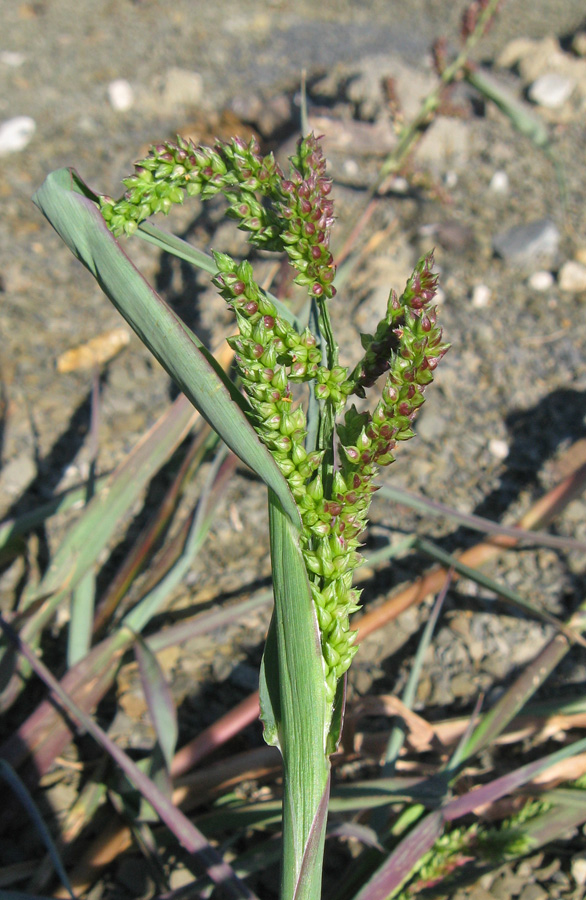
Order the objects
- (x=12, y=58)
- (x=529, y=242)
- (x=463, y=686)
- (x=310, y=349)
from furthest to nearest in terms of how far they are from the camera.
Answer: (x=12, y=58) < (x=529, y=242) < (x=463, y=686) < (x=310, y=349)

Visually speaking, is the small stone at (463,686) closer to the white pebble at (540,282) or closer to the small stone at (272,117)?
the white pebble at (540,282)

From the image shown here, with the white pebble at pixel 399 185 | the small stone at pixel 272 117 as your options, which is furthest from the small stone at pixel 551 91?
the small stone at pixel 272 117

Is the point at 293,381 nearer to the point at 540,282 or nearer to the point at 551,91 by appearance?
the point at 540,282

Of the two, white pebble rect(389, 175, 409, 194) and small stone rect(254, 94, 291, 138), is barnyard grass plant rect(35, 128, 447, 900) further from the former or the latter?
small stone rect(254, 94, 291, 138)

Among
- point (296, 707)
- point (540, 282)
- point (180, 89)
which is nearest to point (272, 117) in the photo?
point (180, 89)

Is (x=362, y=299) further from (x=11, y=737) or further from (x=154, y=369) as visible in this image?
(x=11, y=737)

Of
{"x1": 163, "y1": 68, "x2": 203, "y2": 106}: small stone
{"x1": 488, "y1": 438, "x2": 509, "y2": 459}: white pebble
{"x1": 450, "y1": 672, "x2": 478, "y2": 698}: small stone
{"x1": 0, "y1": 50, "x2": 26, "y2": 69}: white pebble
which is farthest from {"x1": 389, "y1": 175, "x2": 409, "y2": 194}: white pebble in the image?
{"x1": 0, "y1": 50, "x2": 26, "y2": 69}: white pebble

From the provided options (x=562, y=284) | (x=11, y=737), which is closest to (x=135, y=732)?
(x=11, y=737)

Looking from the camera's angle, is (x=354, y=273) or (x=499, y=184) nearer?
(x=354, y=273)
